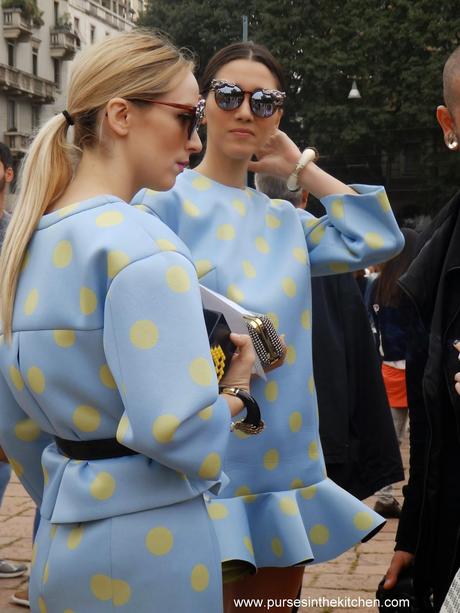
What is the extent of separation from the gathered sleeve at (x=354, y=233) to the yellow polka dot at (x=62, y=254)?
3.81ft

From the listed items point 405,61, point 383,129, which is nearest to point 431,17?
point 405,61

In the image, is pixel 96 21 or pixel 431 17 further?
pixel 96 21

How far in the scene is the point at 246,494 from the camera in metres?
2.78

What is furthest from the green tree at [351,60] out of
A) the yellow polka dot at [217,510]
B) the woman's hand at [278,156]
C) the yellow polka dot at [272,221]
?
the yellow polka dot at [217,510]

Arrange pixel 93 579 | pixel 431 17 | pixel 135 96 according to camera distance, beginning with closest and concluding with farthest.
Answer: pixel 93 579 < pixel 135 96 < pixel 431 17

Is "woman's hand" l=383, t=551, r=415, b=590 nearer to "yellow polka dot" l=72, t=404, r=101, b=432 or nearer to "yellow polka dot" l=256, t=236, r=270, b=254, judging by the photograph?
"yellow polka dot" l=256, t=236, r=270, b=254

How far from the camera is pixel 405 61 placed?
123ft

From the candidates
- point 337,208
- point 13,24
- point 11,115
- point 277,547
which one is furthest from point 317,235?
point 11,115

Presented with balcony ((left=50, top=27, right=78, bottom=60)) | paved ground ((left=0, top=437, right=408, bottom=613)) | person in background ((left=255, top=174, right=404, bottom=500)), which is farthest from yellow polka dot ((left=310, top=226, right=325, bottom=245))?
balcony ((left=50, top=27, right=78, bottom=60))

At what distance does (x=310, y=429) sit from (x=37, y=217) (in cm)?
110

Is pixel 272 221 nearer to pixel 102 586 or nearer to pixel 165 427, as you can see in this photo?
pixel 165 427

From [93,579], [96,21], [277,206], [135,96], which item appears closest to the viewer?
[93,579]

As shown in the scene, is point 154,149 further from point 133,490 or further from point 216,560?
point 216,560

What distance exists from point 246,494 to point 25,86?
188ft
